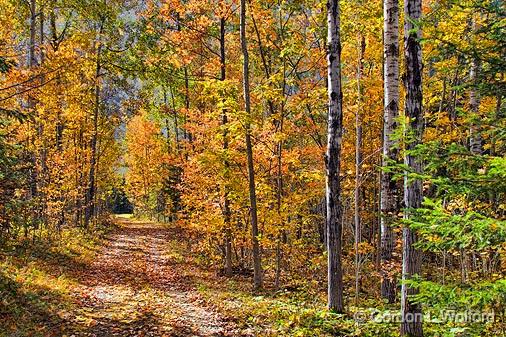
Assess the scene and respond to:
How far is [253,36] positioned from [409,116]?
12353 mm

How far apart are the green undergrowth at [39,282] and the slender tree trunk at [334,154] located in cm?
566

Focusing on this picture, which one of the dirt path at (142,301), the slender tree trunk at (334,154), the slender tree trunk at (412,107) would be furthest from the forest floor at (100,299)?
the slender tree trunk at (412,107)

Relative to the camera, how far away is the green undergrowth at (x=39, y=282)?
7.76 meters

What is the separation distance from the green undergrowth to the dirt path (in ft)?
1.37

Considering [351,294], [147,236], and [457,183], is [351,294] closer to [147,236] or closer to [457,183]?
[457,183]

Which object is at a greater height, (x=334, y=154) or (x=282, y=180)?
(x=334, y=154)

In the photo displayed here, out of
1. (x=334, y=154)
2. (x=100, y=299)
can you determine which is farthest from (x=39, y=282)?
(x=334, y=154)

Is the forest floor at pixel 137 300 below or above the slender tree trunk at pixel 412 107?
below

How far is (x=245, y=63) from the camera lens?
1211cm

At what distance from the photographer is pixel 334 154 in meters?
8.34

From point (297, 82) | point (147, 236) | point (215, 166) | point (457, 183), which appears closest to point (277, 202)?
point (215, 166)

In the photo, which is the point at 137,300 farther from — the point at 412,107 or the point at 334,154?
the point at 412,107

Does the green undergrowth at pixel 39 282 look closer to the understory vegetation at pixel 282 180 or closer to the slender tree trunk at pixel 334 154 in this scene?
the understory vegetation at pixel 282 180

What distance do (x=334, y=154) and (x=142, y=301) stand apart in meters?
6.31
